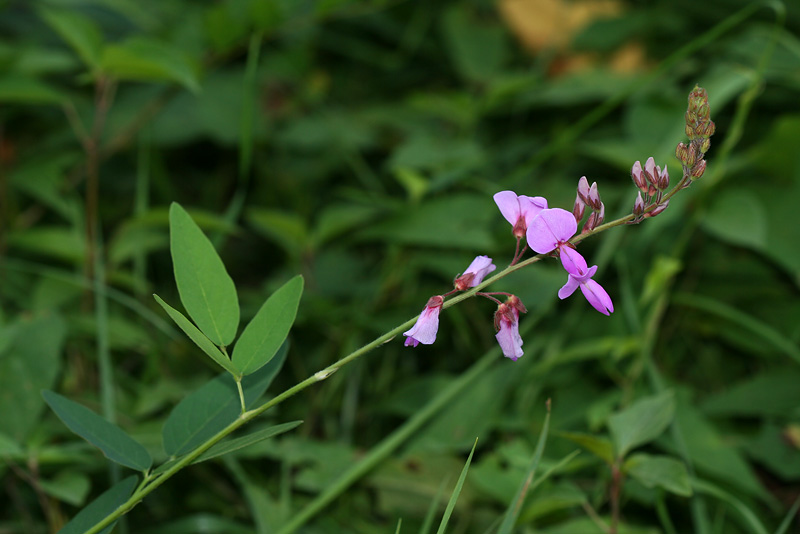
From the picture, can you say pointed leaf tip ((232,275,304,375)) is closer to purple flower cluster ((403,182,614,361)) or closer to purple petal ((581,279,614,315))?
purple flower cluster ((403,182,614,361))

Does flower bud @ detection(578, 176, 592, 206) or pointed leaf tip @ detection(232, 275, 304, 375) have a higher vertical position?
flower bud @ detection(578, 176, 592, 206)

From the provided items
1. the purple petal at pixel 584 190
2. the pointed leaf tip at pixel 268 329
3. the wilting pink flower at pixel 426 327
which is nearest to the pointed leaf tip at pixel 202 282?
the pointed leaf tip at pixel 268 329

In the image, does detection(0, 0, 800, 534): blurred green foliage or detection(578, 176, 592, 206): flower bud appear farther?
detection(0, 0, 800, 534): blurred green foliage

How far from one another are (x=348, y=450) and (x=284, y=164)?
120cm

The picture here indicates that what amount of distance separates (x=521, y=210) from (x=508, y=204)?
0.03 m

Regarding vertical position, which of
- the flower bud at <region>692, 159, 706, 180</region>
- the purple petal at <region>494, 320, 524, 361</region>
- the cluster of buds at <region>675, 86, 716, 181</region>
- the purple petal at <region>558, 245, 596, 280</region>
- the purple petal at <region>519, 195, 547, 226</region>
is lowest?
the purple petal at <region>494, 320, 524, 361</region>

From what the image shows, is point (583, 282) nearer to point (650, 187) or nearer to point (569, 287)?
point (569, 287)

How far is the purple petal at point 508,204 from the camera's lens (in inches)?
32.5

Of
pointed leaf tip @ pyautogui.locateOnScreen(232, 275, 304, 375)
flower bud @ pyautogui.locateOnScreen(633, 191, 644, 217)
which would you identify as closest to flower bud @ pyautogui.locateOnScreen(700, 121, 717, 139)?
flower bud @ pyautogui.locateOnScreen(633, 191, 644, 217)

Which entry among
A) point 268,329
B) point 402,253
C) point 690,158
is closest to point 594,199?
point 690,158

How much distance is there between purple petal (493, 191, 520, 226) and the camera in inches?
32.5

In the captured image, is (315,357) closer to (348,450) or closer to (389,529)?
(348,450)

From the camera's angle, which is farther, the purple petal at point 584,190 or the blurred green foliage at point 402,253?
the blurred green foliage at point 402,253

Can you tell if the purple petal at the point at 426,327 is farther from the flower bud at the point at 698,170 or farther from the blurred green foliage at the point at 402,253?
the blurred green foliage at the point at 402,253
